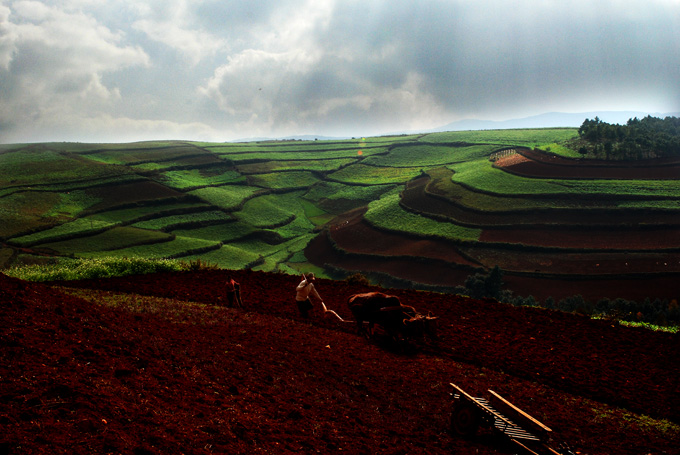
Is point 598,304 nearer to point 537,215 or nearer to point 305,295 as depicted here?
point 537,215

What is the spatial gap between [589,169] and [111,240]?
73023 millimetres

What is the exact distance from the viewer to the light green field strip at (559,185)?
6569 centimetres

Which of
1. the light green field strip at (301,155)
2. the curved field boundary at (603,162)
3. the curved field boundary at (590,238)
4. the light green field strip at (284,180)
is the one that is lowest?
the curved field boundary at (590,238)

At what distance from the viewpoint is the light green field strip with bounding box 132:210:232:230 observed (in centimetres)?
7119

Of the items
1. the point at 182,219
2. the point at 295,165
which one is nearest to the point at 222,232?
the point at 182,219

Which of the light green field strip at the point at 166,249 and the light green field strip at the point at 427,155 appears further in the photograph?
the light green field strip at the point at 427,155

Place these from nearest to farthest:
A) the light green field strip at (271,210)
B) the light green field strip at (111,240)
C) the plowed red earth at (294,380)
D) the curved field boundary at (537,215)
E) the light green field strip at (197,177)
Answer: the plowed red earth at (294,380) → the light green field strip at (111,240) → the curved field boundary at (537,215) → the light green field strip at (271,210) → the light green field strip at (197,177)

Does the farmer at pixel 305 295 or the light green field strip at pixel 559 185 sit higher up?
the light green field strip at pixel 559 185

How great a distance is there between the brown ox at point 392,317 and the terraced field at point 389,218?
38072 millimetres

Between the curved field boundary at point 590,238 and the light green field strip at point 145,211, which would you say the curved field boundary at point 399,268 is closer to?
the curved field boundary at point 590,238

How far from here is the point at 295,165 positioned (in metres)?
126

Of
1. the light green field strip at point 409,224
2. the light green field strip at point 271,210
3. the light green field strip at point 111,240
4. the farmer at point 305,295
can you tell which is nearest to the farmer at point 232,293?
the farmer at point 305,295

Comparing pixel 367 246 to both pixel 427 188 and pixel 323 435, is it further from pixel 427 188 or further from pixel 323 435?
pixel 323 435

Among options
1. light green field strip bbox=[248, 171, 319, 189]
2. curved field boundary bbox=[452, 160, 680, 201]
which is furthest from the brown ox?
light green field strip bbox=[248, 171, 319, 189]
